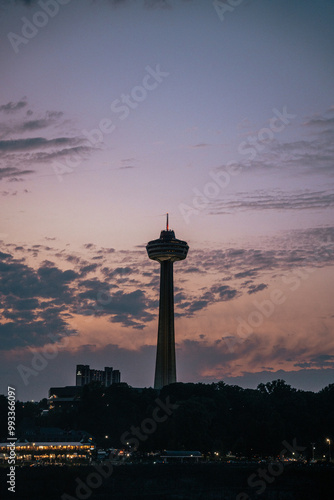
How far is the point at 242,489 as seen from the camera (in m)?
124

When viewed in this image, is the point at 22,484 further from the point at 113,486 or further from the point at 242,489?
the point at 242,489

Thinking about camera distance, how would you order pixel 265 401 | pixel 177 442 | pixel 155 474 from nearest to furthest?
1. pixel 155 474
2. pixel 177 442
3. pixel 265 401

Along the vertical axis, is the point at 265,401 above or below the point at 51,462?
above

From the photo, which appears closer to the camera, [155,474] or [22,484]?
[22,484]

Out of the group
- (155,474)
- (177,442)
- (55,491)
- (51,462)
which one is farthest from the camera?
(177,442)

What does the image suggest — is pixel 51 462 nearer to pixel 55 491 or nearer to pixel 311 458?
pixel 55 491

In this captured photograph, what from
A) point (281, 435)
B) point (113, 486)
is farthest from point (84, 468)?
point (281, 435)

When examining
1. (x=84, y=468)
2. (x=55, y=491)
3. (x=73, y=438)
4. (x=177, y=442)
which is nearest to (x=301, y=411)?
(x=177, y=442)

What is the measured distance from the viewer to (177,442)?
16238 centimetres

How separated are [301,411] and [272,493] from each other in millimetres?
62659

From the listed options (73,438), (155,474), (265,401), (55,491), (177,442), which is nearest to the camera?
(55,491)

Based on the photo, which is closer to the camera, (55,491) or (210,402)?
(55,491)

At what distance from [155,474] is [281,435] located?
39.5m

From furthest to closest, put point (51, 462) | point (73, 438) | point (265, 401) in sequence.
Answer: point (265, 401), point (73, 438), point (51, 462)
